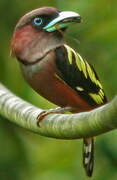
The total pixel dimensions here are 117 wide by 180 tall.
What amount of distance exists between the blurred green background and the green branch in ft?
2.73

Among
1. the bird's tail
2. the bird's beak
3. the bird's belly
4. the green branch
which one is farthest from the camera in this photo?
the bird's tail

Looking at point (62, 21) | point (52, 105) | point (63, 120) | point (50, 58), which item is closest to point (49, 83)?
point (50, 58)

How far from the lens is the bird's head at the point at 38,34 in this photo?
11.6 feet

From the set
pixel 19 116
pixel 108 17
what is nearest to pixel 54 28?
pixel 19 116

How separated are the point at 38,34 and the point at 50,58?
214mm

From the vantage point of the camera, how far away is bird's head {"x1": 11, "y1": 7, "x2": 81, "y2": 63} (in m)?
3.53

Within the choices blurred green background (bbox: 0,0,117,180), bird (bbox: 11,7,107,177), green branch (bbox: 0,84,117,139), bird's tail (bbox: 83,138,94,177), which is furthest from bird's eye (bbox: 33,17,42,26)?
bird's tail (bbox: 83,138,94,177)

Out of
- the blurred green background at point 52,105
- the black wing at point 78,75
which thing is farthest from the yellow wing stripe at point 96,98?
the blurred green background at point 52,105

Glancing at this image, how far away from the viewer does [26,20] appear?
361 cm

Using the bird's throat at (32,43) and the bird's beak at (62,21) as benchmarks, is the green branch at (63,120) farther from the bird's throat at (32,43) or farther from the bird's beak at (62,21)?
the bird's beak at (62,21)

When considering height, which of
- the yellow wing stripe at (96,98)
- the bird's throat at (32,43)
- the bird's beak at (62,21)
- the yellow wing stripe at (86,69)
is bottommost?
the yellow wing stripe at (96,98)

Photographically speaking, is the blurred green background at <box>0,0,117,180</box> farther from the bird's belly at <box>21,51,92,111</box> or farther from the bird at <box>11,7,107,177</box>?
the bird's belly at <box>21,51,92,111</box>

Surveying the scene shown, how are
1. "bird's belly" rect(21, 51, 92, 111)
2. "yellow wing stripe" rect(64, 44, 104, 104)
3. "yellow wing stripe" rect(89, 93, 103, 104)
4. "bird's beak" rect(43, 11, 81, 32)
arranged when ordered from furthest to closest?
"yellow wing stripe" rect(89, 93, 103, 104) < "yellow wing stripe" rect(64, 44, 104, 104) < "bird's belly" rect(21, 51, 92, 111) < "bird's beak" rect(43, 11, 81, 32)

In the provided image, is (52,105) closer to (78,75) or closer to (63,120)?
(78,75)
